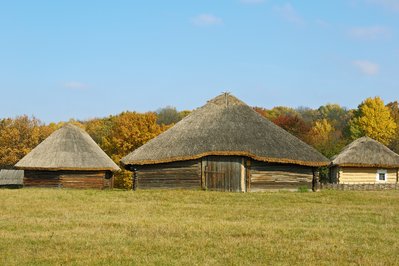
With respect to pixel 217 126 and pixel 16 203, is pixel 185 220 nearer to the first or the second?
pixel 16 203

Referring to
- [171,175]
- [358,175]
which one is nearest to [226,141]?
[171,175]

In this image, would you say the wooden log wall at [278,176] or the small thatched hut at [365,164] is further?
the small thatched hut at [365,164]

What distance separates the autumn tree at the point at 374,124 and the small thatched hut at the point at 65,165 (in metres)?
43.9

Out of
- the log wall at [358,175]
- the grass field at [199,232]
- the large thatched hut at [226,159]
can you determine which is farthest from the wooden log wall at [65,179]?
the log wall at [358,175]

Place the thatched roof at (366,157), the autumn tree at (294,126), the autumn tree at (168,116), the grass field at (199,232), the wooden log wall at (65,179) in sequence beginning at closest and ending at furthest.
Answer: the grass field at (199,232), the wooden log wall at (65,179), the thatched roof at (366,157), the autumn tree at (294,126), the autumn tree at (168,116)

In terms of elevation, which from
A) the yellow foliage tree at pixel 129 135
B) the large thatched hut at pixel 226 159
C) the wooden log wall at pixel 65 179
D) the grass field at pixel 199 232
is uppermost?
the yellow foliage tree at pixel 129 135

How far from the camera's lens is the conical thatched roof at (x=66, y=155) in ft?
142

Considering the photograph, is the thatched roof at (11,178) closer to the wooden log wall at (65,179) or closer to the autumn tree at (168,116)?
the wooden log wall at (65,179)

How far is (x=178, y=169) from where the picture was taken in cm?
3425

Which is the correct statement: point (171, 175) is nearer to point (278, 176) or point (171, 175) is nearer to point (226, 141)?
point (226, 141)

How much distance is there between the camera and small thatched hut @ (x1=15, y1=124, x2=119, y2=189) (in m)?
43.2

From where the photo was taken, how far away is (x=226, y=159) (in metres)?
33.1

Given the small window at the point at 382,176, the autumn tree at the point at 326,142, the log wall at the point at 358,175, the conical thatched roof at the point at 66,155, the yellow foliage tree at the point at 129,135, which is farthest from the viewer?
the yellow foliage tree at the point at 129,135

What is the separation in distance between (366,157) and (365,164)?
2.75 feet
